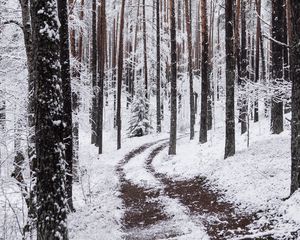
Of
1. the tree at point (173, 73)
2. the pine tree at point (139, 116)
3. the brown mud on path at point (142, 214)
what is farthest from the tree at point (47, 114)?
the pine tree at point (139, 116)

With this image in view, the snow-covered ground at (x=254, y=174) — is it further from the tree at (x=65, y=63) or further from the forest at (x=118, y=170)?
the tree at (x=65, y=63)

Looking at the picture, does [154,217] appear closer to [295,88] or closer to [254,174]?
[254,174]

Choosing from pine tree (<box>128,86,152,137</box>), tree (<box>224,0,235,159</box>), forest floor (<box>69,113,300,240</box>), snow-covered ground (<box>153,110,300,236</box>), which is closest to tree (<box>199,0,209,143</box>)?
snow-covered ground (<box>153,110,300,236</box>)

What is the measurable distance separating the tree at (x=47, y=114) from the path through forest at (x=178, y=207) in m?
2.79

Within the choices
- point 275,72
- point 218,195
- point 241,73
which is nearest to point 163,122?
point 241,73

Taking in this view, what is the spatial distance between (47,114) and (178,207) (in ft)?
17.7

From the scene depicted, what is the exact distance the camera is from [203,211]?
886 centimetres

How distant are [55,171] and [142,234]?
3.30 meters

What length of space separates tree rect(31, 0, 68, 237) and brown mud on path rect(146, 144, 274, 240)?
3.50 metres

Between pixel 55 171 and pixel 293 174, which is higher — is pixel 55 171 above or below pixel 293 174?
above

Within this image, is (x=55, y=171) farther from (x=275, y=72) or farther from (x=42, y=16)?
(x=275, y=72)

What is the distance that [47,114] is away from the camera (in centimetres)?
529

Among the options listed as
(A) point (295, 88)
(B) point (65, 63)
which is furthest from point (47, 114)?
(A) point (295, 88)

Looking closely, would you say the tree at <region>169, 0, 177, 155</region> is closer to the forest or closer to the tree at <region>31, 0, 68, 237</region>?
the forest
